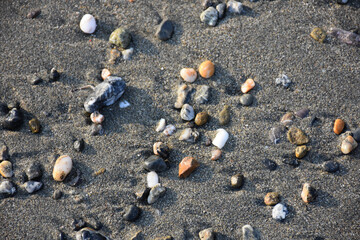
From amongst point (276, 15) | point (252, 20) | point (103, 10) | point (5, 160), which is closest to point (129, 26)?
point (103, 10)

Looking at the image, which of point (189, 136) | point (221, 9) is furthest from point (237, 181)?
point (221, 9)

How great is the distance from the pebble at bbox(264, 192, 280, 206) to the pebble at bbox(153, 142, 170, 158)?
79 centimetres

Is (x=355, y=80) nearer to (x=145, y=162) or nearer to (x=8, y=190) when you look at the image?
(x=145, y=162)

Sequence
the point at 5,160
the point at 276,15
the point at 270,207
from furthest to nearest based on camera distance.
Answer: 1. the point at 276,15
2. the point at 5,160
3. the point at 270,207

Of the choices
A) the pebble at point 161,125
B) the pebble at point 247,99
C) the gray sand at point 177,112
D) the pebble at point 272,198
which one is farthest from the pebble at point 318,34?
the pebble at point 161,125

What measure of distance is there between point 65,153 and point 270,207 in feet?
5.26

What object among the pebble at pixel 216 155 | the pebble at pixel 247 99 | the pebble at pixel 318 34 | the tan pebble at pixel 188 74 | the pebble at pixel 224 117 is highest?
the pebble at pixel 318 34

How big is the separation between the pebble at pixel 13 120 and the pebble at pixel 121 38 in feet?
3.11

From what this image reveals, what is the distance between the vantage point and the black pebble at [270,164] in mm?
2348

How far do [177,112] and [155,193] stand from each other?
655 millimetres

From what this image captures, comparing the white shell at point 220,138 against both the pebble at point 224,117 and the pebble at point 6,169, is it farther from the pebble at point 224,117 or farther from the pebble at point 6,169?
the pebble at point 6,169

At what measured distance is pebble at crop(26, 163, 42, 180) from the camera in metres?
2.39

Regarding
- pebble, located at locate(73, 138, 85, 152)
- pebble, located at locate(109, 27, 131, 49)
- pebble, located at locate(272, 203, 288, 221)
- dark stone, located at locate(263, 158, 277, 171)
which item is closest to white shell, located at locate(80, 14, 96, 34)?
pebble, located at locate(109, 27, 131, 49)

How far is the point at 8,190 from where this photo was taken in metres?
2.36
